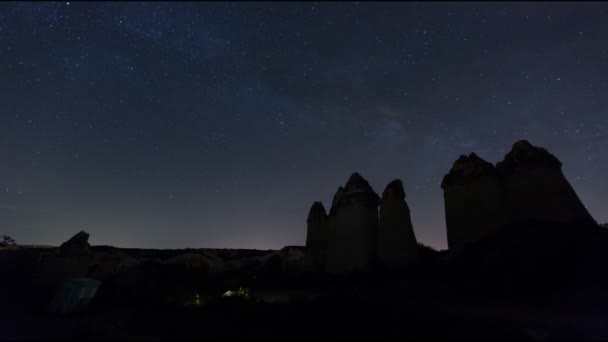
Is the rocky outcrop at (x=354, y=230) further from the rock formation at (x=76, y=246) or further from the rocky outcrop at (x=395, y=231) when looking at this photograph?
the rock formation at (x=76, y=246)

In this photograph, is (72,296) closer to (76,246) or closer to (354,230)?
(76,246)

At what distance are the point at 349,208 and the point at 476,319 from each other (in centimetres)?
1399

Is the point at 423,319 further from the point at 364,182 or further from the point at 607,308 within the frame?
the point at 364,182

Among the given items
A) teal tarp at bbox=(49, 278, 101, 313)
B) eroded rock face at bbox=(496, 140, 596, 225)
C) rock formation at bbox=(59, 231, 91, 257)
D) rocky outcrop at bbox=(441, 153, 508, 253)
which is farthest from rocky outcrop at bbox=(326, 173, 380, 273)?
rock formation at bbox=(59, 231, 91, 257)

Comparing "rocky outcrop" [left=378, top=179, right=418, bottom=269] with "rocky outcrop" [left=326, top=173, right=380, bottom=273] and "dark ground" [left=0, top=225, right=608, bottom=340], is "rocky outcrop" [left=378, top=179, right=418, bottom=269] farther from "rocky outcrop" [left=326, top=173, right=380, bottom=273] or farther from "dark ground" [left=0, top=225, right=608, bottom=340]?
"dark ground" [left=0, top=225, right=608, bottom=340]

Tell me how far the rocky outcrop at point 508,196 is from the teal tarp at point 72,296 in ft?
72.5

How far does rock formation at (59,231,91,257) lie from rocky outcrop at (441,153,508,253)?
84.3 ft

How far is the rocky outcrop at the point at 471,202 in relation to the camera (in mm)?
17688

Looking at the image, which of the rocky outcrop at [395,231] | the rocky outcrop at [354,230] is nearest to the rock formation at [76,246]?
the rocky outcrop at [354,230]

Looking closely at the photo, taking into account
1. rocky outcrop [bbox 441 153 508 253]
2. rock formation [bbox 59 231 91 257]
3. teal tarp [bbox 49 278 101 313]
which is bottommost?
teal tarp [bbox 49 278 101 313]

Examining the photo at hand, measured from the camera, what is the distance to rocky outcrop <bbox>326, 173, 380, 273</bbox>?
21.3 meters

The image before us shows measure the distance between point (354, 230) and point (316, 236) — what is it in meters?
5.43

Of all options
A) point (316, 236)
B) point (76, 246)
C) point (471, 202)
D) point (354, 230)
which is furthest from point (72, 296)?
point (471, 202)

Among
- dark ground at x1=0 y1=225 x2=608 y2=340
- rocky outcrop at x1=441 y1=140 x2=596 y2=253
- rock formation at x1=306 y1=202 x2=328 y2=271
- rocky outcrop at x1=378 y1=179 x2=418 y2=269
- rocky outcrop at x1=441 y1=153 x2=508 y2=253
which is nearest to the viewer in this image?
dark ground at x1=0 y1=225 x2=608 y2=340
